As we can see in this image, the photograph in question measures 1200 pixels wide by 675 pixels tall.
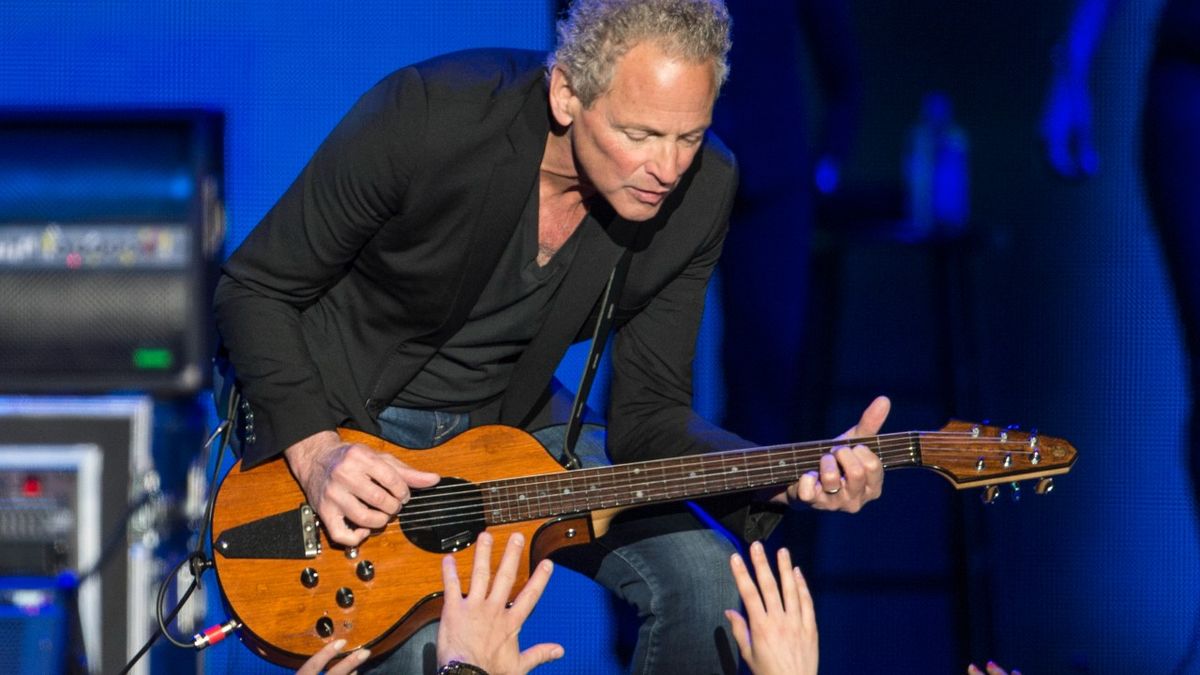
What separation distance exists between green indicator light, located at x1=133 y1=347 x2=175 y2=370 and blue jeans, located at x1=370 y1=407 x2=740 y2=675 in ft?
2.17

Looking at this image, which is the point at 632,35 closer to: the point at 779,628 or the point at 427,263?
the point at 427,263

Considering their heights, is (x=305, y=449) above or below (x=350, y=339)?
below

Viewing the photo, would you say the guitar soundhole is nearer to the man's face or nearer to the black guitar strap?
the black guitar strap

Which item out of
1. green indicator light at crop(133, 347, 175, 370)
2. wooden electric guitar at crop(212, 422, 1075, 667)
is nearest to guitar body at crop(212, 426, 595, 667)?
wooden electric guitar at crop(212, 422, 1075, 667)

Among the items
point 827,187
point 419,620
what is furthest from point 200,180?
point 827,187

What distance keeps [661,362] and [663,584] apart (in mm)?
490

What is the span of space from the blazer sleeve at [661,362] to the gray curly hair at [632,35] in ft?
1.35

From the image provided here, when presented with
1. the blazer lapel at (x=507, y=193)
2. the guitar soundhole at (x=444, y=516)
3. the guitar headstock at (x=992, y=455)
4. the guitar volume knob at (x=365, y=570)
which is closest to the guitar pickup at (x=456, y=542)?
the guitar soundhole at (x=444, y=516)

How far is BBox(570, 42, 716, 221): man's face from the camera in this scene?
2.20 m

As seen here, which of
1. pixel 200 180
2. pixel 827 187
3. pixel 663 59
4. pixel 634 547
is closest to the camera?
pixel 663 59

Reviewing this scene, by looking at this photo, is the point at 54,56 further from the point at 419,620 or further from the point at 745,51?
the point at 419,620

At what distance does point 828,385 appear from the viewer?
3.77 metres

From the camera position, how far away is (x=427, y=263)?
245cm

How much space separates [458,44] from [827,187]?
42.8 inches
